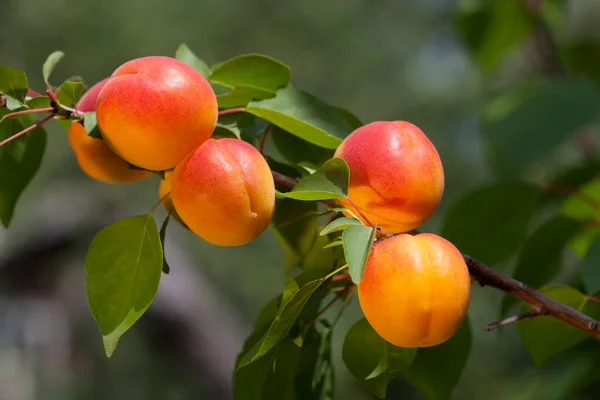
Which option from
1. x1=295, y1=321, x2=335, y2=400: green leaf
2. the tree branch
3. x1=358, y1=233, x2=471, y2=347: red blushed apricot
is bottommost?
x1=295, y1=321, x2=335, y2=400: green leaf

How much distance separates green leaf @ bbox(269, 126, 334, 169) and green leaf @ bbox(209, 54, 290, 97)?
0.03 m

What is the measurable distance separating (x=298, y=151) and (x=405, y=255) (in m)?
0.13

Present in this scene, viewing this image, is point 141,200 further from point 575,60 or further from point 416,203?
point 416,203

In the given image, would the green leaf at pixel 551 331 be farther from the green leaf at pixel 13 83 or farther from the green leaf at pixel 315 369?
the green leaf at pixel 13 83

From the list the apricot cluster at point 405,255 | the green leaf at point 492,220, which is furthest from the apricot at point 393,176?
the green leaf at point 492,220

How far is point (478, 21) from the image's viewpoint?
34.3 inches

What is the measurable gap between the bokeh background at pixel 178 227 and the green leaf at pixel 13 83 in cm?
65

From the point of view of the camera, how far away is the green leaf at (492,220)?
1.73 feet

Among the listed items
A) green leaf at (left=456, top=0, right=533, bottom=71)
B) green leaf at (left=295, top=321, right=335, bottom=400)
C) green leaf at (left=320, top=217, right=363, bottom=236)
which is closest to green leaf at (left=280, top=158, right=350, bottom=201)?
green leaf at (left=320, top=217, right=363, bottom=236)

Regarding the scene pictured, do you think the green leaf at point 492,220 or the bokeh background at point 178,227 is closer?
the green leaf at point 492,220

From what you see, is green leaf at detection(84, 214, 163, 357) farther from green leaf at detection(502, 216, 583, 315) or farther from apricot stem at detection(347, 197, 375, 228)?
green leaf at detection(502, 216, 583, 315)

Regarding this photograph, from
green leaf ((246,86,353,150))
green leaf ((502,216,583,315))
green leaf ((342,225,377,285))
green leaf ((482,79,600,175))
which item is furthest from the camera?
green leaf ((482,79,600,175))

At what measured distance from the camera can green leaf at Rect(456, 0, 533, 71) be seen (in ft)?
2.82

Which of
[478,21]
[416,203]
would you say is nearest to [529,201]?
[416,203]
